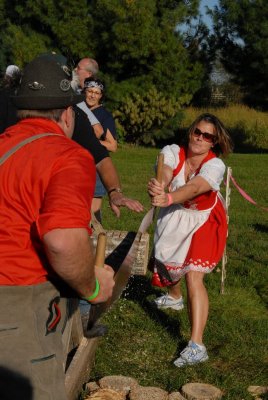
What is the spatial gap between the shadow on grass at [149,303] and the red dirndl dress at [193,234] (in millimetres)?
486

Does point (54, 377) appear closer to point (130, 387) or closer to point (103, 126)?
point (130, 387)

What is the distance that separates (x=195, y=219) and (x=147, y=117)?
24.2m

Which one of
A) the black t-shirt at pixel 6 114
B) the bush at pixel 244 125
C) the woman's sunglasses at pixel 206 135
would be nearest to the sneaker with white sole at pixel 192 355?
the woman's sunglasses at pixel 206 135

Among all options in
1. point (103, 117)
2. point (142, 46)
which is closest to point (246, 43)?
point (142, 46)

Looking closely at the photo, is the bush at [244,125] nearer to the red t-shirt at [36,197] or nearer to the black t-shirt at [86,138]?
the black t-shirt at [86,138]

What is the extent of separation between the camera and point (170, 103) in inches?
1180

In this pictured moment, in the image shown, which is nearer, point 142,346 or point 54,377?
point 54,377

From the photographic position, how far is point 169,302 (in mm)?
6117

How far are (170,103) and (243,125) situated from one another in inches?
186

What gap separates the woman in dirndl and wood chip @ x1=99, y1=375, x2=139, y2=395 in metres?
0.67

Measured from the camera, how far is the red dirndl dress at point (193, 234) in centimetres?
525

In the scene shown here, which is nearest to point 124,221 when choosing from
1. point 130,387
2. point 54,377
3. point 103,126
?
point 103,126

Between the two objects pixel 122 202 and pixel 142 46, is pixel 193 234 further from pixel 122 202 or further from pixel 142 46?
pixel 142 46

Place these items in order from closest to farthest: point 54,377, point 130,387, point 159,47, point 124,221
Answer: point 54,377 < point 130,387 < point 124,221 < point 159,47
